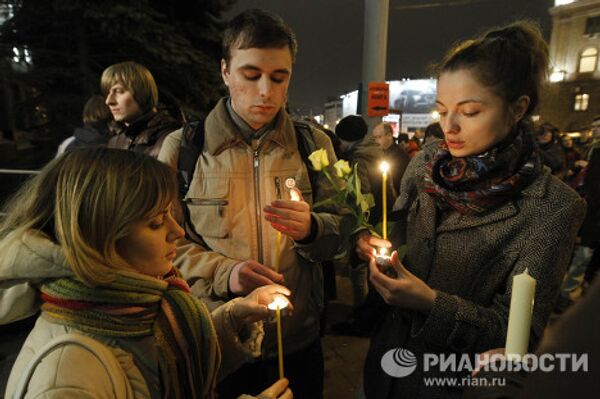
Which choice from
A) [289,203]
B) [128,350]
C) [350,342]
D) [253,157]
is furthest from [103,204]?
[350,342]

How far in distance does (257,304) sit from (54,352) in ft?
2.37

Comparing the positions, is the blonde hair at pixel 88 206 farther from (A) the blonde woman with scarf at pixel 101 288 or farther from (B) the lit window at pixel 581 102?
(B) the lit window at pixel 581 102

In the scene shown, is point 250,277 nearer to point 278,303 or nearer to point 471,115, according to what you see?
point 278,303

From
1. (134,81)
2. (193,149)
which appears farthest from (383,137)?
(193,149)

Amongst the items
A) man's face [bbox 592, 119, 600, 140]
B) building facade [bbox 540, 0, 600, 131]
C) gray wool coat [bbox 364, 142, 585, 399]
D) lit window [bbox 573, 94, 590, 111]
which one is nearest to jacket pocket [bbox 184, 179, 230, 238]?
gray wool coat [bbox 364, 142, 585, 399]

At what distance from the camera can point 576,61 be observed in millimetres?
42562

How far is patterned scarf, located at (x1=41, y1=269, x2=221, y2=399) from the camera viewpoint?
1.19 metres

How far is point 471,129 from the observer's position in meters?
1.53

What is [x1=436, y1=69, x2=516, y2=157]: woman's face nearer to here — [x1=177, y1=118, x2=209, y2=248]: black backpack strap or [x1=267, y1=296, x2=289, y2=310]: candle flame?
[x1=267, y1=296, x2=289, y2=310]: candle flame

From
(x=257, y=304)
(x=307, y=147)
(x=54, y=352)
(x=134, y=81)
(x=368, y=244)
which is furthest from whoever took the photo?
(x=134, y=81)

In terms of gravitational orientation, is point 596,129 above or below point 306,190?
above

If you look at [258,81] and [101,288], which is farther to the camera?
[258,81]

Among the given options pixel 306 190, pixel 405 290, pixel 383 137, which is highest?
pixel 383 137

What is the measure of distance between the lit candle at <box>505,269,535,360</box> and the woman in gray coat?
0.61 m
